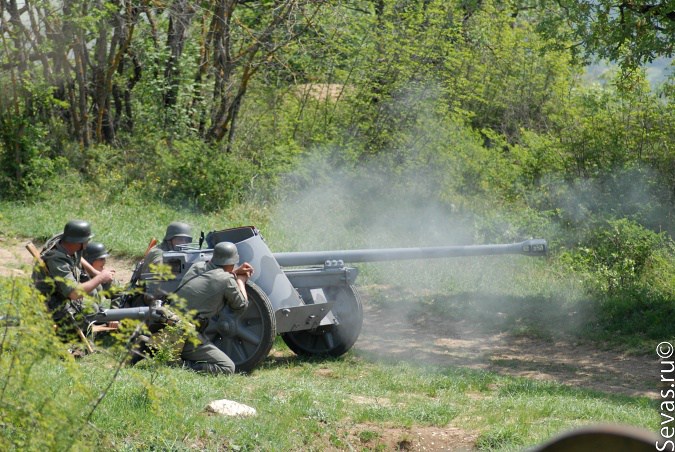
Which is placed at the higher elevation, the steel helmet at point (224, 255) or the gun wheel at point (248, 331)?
the steel helmet at point (224, 255)

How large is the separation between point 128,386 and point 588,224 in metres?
9.98

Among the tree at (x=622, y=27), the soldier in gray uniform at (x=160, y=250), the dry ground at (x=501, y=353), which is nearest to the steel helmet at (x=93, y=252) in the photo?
the soldier in gray uniform at (x=160, y=250)

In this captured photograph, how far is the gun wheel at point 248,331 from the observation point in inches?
388

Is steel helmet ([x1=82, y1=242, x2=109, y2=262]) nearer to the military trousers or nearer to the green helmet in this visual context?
the green helmet

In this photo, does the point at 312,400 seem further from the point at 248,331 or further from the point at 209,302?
the point at 248,331

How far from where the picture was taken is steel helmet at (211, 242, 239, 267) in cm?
979

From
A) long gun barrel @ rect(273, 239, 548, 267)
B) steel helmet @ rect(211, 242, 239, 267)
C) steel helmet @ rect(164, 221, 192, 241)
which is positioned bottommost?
long gun barrel @ rect(273, 239, 548, 267)

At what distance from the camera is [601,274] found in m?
13.8

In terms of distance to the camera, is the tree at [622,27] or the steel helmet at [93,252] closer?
the steel helmet at [93,252]

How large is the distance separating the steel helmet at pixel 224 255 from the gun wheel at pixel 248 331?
13.2 inches

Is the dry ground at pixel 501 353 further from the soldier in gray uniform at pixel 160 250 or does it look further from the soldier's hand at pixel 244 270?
the soldier's hand at pixel 244 270

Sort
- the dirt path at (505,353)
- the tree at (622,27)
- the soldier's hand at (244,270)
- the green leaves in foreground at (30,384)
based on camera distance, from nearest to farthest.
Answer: the green leaves in foreground at (30,384), the soldier's hand at (244,270), the dirt path at (505,353), the tree at (622,27)

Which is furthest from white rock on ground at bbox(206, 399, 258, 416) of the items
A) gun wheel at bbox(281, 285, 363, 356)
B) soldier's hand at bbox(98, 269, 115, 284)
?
gun wheel at bbox(281, 285, 363, 356)

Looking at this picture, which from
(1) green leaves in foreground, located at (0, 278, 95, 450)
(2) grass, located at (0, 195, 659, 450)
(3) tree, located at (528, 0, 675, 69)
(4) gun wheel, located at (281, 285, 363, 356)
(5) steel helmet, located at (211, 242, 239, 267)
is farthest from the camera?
(3) tree, located at (528, 0, 675, 69)
